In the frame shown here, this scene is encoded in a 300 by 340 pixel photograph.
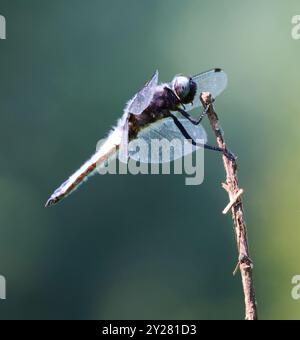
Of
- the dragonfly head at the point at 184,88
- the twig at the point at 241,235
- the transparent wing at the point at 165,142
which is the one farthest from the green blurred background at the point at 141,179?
the twig at the point at 241,235

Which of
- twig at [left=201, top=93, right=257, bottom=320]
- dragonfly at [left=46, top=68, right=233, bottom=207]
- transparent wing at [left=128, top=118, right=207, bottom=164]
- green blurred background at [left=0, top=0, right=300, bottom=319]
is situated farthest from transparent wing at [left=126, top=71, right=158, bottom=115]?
green blurred background at [left=0, top=0, right=300, bottom=319]

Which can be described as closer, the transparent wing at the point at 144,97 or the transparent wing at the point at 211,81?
the transparent wing at the point at 144,97

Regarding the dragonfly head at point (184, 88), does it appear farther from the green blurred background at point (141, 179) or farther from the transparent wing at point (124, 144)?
the green blurred background at point (141, 179)

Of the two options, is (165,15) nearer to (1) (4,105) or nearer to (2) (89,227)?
(1) (4,105)

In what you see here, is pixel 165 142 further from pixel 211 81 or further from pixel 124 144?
pixel 211 81

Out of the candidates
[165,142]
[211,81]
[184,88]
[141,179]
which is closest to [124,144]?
[165,142]

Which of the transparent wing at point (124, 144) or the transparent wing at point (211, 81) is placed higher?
the transparent wing at point (211, 81)
